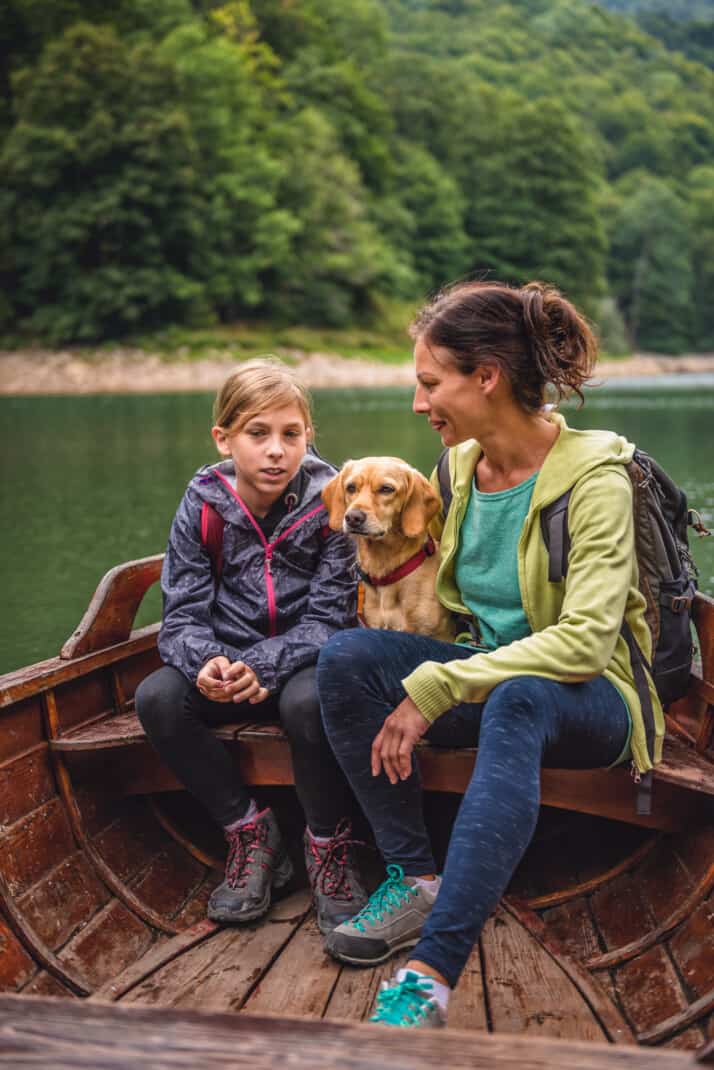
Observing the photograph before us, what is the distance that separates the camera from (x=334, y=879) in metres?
3.18

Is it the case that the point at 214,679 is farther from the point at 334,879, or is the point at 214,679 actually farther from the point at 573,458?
the point at 573,458

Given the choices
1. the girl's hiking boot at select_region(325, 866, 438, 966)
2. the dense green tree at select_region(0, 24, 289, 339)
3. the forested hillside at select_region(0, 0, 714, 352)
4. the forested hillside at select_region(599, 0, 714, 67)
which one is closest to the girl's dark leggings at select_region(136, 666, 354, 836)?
the girl's hiking boot at select_region(325, 866, 438, 966)

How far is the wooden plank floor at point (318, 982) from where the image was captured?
2725 millimetres

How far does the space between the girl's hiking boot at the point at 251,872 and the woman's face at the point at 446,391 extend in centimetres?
135

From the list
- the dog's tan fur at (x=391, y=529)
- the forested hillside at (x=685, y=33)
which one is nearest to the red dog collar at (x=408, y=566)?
the dog's tan fur at (x=391, y=529)

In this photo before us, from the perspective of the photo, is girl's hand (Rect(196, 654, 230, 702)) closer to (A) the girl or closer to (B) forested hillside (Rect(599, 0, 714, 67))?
(A) the girl

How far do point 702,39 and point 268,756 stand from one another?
17699 cm

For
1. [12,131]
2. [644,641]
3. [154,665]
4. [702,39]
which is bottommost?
[154,665]

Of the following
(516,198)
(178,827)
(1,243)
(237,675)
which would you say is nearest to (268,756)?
(237,675)

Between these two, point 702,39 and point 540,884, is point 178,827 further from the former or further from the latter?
point 702,39

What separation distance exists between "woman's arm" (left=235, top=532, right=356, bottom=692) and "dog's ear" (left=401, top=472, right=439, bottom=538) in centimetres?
23

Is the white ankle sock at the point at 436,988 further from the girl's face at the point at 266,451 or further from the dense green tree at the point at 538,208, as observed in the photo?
the dense green tree at the point at 538,208

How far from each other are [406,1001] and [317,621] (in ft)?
4.87

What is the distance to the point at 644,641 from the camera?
290cm
